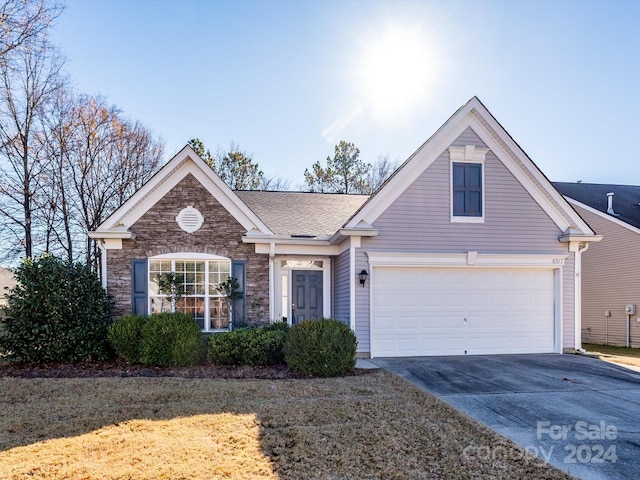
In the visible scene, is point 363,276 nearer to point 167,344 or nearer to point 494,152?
point 167,344

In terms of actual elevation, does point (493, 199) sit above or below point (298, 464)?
above

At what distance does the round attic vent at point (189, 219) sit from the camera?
417 inches

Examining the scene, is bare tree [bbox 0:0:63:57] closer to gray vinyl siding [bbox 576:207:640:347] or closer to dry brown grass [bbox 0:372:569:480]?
dry brown grass [bbox 0:372:569:480]

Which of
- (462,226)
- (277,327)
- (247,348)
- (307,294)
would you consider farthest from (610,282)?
(247,348)

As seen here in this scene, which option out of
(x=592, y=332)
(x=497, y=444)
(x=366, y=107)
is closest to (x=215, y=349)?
(x=497, y=444)

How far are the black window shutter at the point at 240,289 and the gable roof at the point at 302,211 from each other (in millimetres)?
1287

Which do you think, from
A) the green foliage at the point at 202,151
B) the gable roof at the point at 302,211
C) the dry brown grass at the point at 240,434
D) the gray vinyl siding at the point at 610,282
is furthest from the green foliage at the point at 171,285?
the green foliage at the point at 202,151

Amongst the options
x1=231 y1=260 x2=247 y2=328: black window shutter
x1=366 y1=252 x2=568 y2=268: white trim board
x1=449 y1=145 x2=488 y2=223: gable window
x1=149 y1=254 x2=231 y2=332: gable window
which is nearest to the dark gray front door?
x1=231 y1=260 x2=247 y2=328: black window shutter

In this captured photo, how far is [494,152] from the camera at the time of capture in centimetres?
1075

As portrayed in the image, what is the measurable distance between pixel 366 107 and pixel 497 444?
1319 cm

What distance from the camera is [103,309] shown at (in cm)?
970

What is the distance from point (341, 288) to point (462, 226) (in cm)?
335

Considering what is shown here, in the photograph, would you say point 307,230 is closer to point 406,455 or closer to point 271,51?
→ point 271,51

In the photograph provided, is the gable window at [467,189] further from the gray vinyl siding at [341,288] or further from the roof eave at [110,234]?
the roof eave at [110,234]
